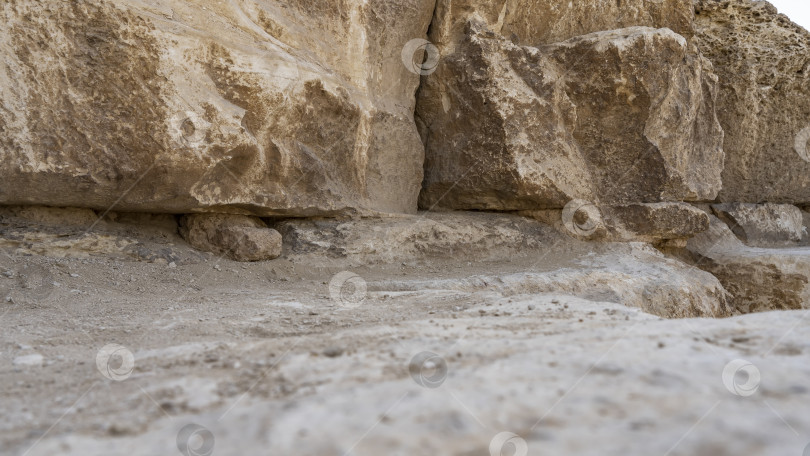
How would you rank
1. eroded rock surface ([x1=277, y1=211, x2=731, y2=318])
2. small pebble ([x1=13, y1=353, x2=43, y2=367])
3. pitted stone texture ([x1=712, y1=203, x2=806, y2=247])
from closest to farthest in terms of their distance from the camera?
1. small pebble ([x1=13, y1=353, x2=43, y2=367])
2. eroded rock surface ([x1=277, y1=211, x2=731, y2=318])
3. pitted stone texture ([x1=712, y1=203, x2=806, y2=247])

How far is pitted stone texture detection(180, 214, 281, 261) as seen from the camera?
3518 millimetres

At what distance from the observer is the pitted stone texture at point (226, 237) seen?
352 cm

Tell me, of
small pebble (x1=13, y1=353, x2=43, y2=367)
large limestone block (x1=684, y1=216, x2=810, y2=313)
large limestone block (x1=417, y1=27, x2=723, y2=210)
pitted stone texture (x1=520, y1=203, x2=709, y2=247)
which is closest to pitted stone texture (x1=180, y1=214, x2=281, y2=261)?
large limestone block (x1=417, y1=27, x2=723, y2=210)

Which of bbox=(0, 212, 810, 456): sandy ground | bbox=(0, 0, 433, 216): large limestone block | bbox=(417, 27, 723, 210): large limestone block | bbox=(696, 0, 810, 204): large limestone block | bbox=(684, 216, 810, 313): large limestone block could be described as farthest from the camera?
bbox=(696, 0, 810, 204): large limestone block

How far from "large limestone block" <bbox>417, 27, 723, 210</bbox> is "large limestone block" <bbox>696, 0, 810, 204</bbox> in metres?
1.27

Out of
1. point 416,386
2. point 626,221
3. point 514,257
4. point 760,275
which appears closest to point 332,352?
point 416,386

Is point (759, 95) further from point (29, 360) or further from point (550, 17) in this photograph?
point (29, 360)

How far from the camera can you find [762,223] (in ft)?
20.1

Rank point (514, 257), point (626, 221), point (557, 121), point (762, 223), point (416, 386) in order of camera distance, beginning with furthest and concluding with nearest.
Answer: point (762, 223) → point (626, 221) → point (557, 121) → point (514, 257) → point (416, 386)

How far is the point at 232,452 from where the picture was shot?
97 centimetres

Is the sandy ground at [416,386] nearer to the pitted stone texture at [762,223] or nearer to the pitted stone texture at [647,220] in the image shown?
the pitted stone texture at [647,220]

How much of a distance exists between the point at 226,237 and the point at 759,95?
5.30 m

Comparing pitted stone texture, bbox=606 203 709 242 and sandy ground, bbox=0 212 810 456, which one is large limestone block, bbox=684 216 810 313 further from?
sandy ground, bbox=0 212 810 456

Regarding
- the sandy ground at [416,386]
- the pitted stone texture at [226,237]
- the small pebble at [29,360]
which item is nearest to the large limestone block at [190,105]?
the pitted stone texture at [226,237]
